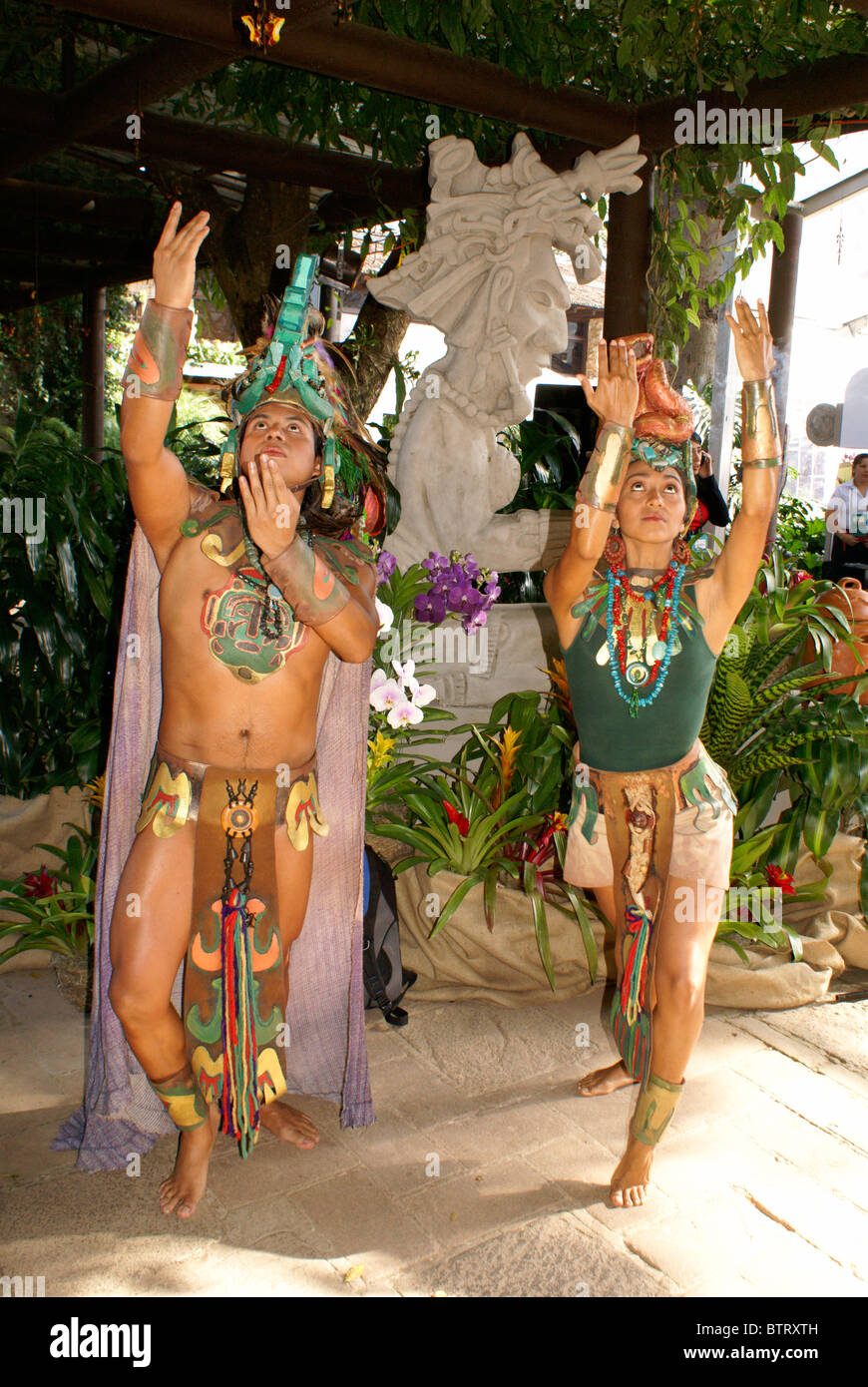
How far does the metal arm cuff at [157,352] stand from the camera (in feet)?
6.96

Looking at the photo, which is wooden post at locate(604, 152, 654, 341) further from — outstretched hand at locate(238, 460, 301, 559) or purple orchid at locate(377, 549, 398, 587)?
outstretched hand at locate(238, 460, 301, 559)

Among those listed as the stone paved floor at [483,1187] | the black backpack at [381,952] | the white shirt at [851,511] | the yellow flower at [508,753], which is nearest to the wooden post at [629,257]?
the yellow flower at [508,753]

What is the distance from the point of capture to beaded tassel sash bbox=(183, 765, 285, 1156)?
2.38 meters

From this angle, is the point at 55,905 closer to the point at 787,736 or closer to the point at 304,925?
the point at 304,925

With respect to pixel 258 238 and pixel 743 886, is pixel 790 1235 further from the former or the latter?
pixel 258 238

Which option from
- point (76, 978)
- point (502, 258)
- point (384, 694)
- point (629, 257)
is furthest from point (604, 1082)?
point (629, 257)

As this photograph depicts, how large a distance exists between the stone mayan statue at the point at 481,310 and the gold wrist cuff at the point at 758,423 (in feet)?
6.61

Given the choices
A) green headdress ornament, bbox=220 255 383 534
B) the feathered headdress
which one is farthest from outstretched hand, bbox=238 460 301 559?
the feathered headdress

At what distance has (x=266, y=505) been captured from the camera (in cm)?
197

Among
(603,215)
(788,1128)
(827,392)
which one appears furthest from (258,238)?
(827,392)

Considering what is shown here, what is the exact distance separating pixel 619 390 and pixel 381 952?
6.02 feet

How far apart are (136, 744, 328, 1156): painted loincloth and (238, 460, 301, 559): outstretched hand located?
23.8 inches

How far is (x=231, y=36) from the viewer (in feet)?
11.0

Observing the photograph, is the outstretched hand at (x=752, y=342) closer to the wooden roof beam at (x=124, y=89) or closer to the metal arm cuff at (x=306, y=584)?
the metal arm cuff at (x=306, y=584)
